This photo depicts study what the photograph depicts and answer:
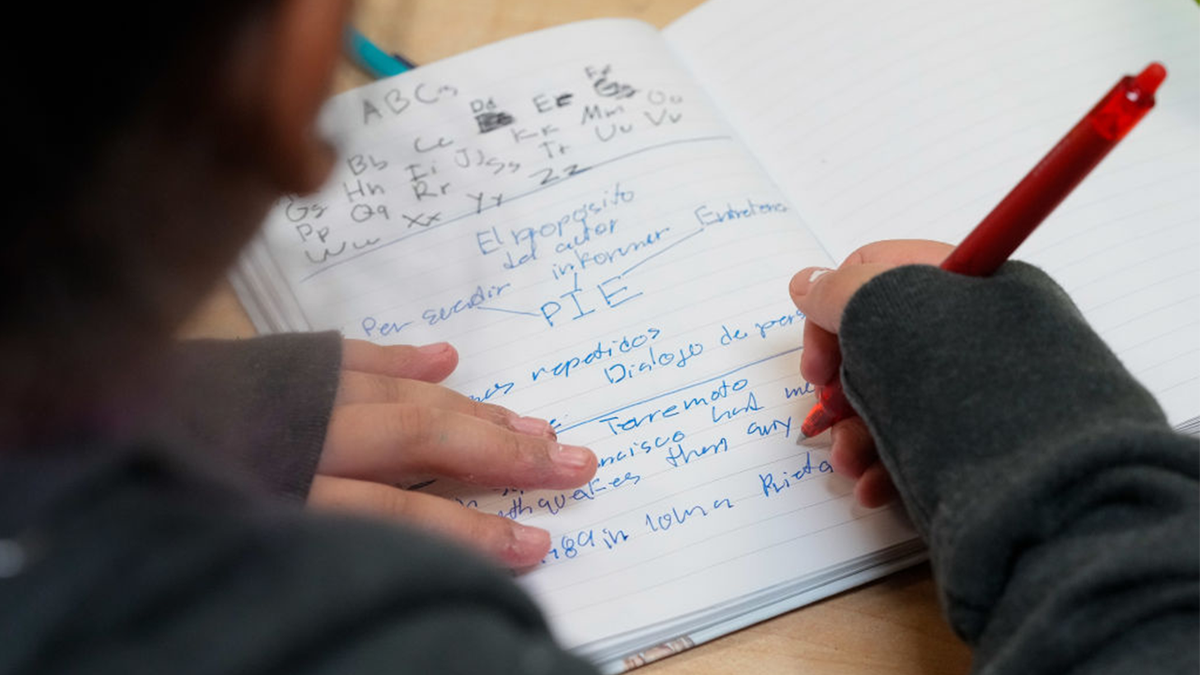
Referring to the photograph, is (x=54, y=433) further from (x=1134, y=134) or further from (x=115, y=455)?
(x=1134, y=134)

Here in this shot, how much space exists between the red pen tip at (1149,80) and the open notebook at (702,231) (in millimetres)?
191

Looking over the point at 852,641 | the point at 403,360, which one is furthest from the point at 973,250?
the point at 403,360

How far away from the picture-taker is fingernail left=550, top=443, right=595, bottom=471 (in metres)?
0.45

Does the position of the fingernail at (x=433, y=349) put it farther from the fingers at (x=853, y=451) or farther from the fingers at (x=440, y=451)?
the fingers at (x=853, y=451)

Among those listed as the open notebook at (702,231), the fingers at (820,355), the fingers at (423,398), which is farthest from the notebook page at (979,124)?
the fingers at (423,398)

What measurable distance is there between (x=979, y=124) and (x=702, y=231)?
18cm

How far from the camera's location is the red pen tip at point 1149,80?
1.04 ft

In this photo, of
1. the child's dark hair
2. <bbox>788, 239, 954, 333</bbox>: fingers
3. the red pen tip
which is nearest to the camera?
the child's dark hair

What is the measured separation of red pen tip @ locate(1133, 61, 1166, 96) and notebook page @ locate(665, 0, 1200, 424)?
19cm

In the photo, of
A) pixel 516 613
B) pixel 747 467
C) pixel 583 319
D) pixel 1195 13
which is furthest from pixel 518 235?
pixel 1195 13

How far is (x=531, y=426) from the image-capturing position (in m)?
0.47

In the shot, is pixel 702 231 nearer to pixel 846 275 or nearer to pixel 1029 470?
pixel 846 275

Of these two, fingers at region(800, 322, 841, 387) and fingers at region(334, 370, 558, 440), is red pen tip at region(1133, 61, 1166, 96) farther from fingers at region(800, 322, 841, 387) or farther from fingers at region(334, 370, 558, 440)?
fingers at region(334, 370, 558, 440)

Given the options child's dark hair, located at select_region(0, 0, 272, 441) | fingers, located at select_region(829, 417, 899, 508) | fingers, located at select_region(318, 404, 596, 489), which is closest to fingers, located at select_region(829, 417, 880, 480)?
fingers, located at select_region(829, 417, 899, 508)
